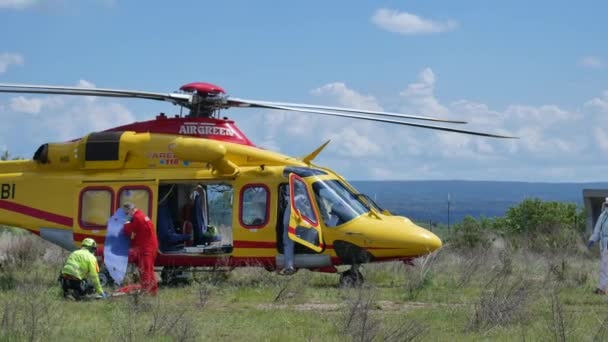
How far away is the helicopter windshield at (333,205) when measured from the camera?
16.2 meters

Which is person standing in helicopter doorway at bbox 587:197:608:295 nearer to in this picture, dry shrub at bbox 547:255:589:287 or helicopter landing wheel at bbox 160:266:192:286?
dry shrub at bbox 547:255:589:287

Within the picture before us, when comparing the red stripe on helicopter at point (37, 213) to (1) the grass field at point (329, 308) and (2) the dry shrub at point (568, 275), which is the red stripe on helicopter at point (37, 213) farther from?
(2) the dry shrub at point (568, 275)

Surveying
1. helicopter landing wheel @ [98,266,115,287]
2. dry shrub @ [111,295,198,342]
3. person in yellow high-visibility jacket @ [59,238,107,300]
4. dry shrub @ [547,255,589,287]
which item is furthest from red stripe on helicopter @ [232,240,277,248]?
dry shrub @ [547,255,589,287]

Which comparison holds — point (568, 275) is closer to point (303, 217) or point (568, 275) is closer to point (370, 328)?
point (303, 217)

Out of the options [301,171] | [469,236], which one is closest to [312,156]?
[301,171]

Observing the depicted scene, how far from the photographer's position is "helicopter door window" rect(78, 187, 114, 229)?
1689 centimetres

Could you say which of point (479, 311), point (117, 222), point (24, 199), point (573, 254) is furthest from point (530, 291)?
point (573, 254)

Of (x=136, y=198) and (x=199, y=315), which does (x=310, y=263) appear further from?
(x=199, y=315)

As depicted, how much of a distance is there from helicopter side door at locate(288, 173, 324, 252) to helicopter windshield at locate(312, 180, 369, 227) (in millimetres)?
163

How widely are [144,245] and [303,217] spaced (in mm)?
2704

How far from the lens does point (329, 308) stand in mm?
13492

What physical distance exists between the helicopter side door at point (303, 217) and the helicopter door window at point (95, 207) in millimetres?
3252

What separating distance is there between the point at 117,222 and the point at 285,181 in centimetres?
283

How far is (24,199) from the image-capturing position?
17500mm
